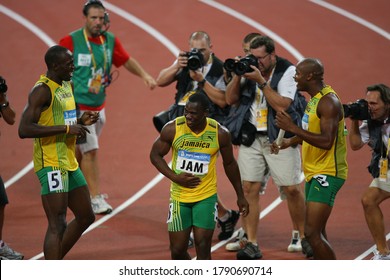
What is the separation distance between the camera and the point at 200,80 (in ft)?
31.7

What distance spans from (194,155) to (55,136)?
4.14ft

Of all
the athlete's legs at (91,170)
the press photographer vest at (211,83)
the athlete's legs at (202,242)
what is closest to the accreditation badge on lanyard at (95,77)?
the athlete's legs at (91,170)

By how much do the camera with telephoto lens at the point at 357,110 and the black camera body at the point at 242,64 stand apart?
1.02 m

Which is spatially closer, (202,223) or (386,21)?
(202,223)

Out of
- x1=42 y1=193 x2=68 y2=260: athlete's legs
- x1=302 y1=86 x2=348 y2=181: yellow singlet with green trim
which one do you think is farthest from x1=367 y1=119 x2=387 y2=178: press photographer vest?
x1=42 y1=193 x2=68 y2=260: athlete's legs

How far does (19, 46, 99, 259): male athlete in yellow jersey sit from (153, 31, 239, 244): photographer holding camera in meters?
1.64

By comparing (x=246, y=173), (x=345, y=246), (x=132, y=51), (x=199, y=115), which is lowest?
(x=345, y=246)

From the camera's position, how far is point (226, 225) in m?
10.1

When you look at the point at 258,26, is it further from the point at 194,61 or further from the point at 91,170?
the point at 194,61

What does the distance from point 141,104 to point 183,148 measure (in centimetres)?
613

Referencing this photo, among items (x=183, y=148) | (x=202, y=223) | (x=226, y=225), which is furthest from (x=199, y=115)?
(x=226, y=225)

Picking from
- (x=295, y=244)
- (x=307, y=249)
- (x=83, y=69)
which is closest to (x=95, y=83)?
(x=83, y=69)

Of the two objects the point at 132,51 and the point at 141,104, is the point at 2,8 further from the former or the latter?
the point at 141,104
